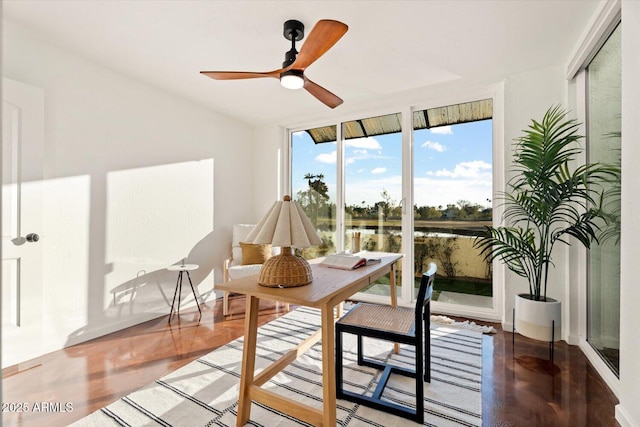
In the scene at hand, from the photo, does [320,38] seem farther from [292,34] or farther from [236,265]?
[236,265]

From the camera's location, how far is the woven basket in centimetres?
186

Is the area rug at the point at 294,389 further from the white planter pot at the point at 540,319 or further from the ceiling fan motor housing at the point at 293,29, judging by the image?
the ceiling fan motor housing at the point at 293,29

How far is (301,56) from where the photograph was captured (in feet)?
7.12

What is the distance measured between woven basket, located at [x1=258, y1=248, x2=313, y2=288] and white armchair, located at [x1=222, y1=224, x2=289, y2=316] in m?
1.61

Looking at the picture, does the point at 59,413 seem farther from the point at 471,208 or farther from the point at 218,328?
the point at 471,208

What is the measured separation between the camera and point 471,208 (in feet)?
12.0

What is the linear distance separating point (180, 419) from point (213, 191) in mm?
2767

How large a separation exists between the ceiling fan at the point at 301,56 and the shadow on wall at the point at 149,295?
2158mm

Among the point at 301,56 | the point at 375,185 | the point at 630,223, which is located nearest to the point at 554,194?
the point at 630,223

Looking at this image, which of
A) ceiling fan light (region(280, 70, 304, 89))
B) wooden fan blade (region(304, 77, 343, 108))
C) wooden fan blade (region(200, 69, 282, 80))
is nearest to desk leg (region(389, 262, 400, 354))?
wooden fan blade (region(304, 77, 343, 108))

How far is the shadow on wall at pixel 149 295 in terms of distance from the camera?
10.3ft

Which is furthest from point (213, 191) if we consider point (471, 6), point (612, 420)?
point (612, 420)

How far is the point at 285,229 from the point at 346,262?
0.64m

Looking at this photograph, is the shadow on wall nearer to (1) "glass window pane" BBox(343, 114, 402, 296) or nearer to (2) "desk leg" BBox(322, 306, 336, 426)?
(1) "glass window pane" BBox(343, 114, 402, 296)
